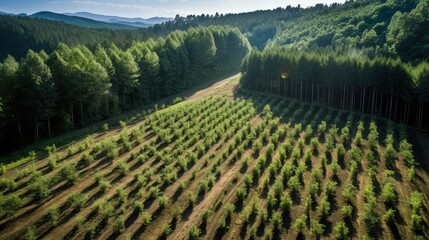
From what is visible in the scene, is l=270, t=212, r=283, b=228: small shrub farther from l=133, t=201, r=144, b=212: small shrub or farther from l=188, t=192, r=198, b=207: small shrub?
l=133, t=201, r=144, b=212: small shrub

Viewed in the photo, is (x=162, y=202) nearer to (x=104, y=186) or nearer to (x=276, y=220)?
(x=104, y=186)

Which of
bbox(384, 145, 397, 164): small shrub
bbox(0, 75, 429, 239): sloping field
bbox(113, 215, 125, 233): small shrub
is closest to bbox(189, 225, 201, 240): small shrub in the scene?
bbox(0, 75, 429, 239): sloping field

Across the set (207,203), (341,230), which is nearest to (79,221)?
(207,203)

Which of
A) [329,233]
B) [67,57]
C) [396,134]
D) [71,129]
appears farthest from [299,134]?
[67,57]

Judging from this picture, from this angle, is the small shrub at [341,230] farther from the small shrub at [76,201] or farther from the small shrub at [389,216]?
the small shrub at [76,201]

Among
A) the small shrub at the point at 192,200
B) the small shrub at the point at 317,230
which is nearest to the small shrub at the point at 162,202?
the small shrub at the point at 192,200

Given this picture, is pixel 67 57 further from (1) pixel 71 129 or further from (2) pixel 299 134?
(2) pixel 299 134
